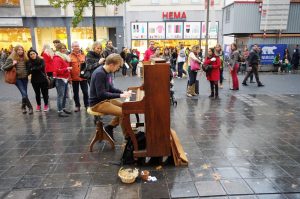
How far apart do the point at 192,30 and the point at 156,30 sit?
335 cm

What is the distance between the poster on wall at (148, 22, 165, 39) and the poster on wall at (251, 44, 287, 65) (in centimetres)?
1083

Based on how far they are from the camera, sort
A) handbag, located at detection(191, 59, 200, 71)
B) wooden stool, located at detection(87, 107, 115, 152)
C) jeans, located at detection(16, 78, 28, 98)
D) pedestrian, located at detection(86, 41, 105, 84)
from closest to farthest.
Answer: wooden stool, located at detection(87, 107, 115, 152)
pedestrian, located at detection(86, 41, 105, 84)
jeans, located at detection(16, 78, 28, 98)
handbag, located at detection(191, 59, 200, 71)

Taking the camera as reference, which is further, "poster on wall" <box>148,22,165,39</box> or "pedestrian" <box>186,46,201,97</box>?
"poster on wall" <box>148,22,165,39</box>

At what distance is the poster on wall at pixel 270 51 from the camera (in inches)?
675

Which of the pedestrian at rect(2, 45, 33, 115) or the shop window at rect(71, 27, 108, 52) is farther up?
the shop window at rect(71, 27, 108, 52)

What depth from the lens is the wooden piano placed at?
3.90m

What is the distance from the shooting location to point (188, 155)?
15.2 ft

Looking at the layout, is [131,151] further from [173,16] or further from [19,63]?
[173,16]

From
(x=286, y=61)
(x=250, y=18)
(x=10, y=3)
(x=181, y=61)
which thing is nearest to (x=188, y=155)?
(x=181, y=61)

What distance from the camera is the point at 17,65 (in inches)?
289

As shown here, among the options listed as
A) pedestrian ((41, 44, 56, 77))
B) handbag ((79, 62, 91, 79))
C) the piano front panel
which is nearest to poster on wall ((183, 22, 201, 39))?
pedestrian ((41, 44, 56, 77))

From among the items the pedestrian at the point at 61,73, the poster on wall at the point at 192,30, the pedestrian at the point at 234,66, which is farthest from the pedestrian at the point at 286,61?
the pedestrian at the point at 61,73

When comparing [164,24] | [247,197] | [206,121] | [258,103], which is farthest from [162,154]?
[164,24]

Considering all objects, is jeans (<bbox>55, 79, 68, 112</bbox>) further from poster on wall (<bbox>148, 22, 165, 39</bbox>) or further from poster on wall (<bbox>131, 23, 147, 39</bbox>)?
poster on wall (<bbox>148, 22, 165, 39</bbox>)
